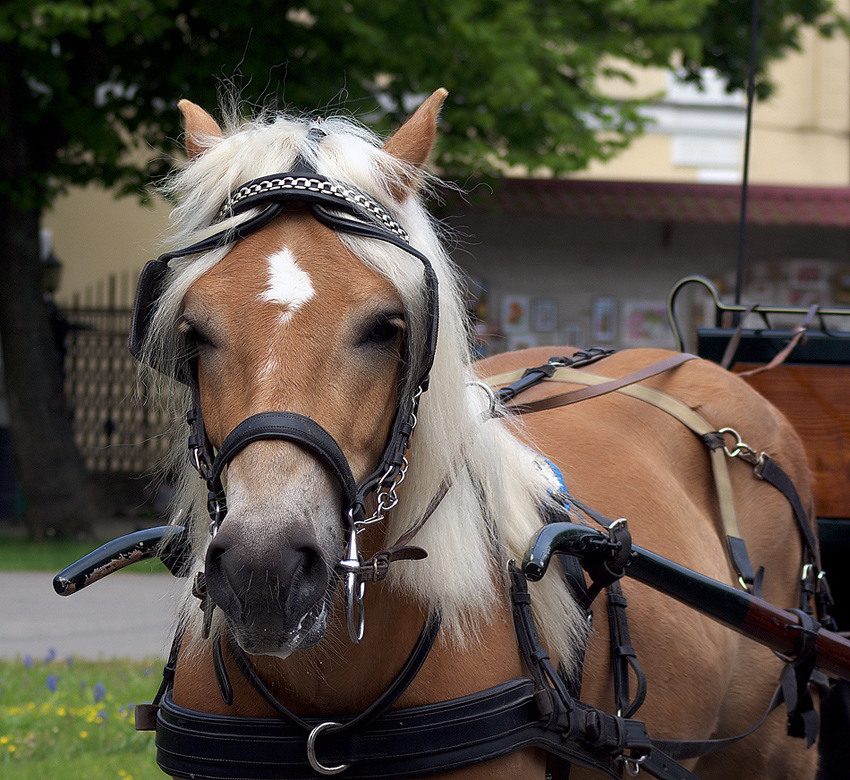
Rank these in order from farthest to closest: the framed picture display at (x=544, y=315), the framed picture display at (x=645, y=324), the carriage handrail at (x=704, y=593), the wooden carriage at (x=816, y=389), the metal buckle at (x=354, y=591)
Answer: the framed picture display at (x=645, y=324), the framed picture display at (x=544, y=315), the wooden carriage at (x=816, y=389), the carriage handrail at (x=704, y=593), the metal buckle at (x=354, y=591)

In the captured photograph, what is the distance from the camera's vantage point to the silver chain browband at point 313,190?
1762mm

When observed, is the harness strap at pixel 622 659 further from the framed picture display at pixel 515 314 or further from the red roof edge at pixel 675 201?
the framed picture display at pixel 515 314

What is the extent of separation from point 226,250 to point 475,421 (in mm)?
574

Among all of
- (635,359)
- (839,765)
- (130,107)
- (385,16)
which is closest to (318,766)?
(635,359)

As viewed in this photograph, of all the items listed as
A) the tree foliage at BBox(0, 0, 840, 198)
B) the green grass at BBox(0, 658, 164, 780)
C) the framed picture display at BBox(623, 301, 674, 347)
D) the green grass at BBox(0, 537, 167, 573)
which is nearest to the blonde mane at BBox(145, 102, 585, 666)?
the green grass at BBox(0, 658, 164, 780)

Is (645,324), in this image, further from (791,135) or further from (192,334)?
(192,334)

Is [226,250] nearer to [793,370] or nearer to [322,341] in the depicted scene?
[322,341]

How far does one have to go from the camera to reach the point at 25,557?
8750mm

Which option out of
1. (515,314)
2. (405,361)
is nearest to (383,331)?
(405,361)

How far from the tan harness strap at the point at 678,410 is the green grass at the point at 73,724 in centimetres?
201

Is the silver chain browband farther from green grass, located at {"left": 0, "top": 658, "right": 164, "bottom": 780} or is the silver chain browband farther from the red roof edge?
the red roof edge

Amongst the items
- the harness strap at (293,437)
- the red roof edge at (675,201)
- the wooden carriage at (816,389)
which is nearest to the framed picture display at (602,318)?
the red roof edge at (675,201)

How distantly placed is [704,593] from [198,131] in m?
1.40

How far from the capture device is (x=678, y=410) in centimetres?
305
